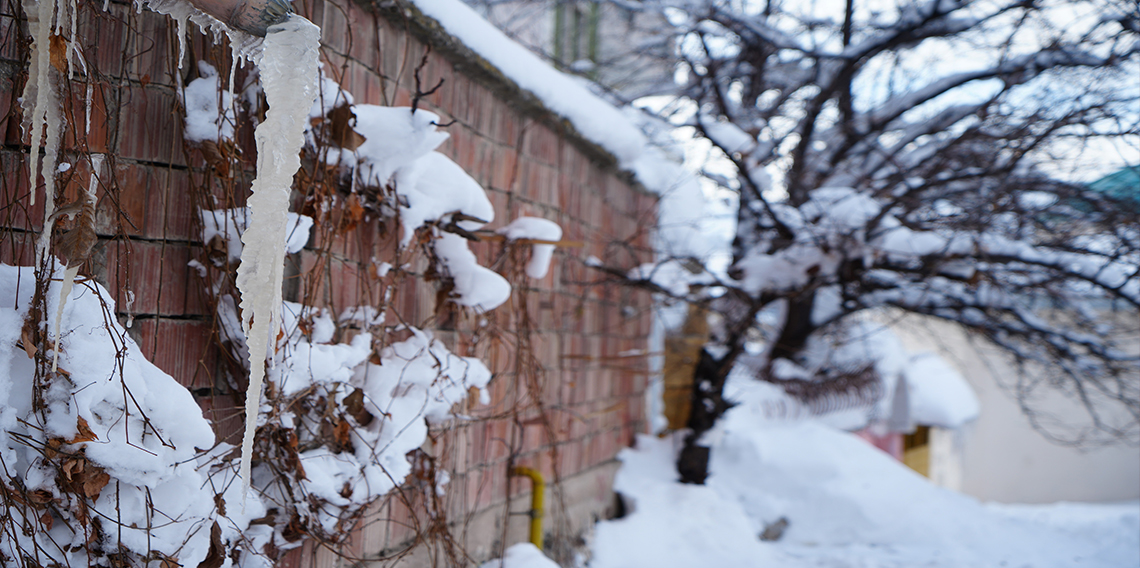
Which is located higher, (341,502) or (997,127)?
(997,127)

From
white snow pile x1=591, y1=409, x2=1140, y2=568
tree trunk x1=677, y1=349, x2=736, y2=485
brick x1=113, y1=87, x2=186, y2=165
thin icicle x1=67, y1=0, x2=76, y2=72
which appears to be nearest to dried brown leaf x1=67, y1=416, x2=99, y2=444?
brick x1=113, y1=87, x2=186, y2=165

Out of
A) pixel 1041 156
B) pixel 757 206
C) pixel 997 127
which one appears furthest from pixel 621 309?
pixel 1041 156

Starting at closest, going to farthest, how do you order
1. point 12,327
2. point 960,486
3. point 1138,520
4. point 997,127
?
point 12,327, point 997,127, point 1138,520, point 960,486

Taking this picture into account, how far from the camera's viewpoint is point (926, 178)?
149 inches

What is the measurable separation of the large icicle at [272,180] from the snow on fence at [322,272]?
0.20 meters

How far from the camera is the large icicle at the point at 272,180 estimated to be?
1370 millimetres

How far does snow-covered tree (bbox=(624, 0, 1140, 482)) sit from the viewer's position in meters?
3.33

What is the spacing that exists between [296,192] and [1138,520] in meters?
5.10

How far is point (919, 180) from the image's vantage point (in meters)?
4.00

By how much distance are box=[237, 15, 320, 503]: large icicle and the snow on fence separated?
0.64 feet

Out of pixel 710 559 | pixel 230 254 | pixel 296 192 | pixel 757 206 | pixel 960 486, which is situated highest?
pixel 757 206

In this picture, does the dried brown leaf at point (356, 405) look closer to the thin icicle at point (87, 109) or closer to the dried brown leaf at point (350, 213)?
the dried brown leaf at point (350, 213)

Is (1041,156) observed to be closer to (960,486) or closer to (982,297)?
(982,297)

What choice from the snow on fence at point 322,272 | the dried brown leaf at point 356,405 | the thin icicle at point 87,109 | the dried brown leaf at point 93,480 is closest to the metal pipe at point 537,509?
the snow on fence at point 322,272
